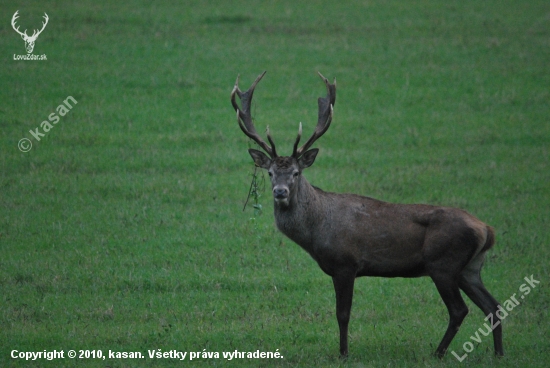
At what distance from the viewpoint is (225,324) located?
10625 millimetres

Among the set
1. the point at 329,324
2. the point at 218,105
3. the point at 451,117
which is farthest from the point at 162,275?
the point at 451,117

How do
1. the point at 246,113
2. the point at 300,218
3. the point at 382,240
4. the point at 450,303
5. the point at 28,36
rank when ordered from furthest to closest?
the point at 28,36
the point at 246,113
the point at 300,218
the point at 382,240
the point at 450,303

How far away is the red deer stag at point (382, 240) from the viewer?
9445 mm

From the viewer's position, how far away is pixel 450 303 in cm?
948

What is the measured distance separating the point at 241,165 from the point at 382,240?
795 centimetres

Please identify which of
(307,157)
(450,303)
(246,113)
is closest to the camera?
(450,303)

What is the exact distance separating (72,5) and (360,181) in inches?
577

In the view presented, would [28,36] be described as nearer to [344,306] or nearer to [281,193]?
[281,193]

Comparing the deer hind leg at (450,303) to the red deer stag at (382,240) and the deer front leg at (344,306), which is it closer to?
the red deer stag at (382,240)

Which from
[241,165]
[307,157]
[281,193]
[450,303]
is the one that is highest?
[241,165]

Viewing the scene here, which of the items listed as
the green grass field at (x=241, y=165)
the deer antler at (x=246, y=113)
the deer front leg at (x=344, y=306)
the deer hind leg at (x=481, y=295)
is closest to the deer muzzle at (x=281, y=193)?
the deer antler at (x=246, y=113)

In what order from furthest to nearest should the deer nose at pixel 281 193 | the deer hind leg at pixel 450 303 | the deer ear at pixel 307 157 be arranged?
the deer ear at pixel 307 157 < the deer nose at pixel 281 193 < the deer hind leg at pixel 450 303

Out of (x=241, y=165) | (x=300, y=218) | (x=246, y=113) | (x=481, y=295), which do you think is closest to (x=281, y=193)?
(x=300, y=218)

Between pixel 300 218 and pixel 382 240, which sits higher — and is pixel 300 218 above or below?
above
